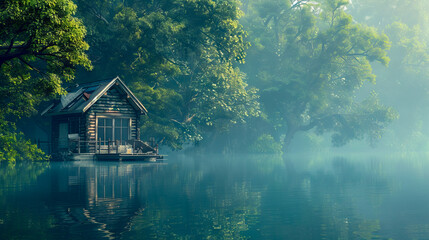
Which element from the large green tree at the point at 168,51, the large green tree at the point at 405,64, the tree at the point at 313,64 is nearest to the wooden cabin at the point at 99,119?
the large green tree at the point at 168,51

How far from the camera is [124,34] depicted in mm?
48219

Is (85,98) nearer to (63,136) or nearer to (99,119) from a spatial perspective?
(99,119)

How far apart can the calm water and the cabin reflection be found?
0.09 feet

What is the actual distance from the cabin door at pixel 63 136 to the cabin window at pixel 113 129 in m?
3.79

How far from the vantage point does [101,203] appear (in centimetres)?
1830

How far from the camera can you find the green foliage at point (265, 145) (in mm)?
76500

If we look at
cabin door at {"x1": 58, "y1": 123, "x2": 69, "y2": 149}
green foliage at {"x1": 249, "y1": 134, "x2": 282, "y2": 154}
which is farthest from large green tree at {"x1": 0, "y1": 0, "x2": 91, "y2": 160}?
green foliage at {"x1": 249, "y1": 134, "x2": 282, "y2": 154}

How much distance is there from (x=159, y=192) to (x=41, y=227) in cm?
869

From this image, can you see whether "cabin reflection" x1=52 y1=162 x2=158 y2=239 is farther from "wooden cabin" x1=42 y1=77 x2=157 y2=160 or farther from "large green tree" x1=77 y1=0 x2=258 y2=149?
"large green tree" x1=77 y1=0 x2=258 y2=149

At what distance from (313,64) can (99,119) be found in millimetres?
38406

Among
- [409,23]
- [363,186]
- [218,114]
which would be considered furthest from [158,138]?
[409,23]

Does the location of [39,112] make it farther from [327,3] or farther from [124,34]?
[327,3]

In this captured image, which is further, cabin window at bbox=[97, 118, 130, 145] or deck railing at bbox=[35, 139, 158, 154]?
cabin window at bbox=[97, 118, 130, 145]

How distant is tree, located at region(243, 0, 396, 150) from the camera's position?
71.4 meters
